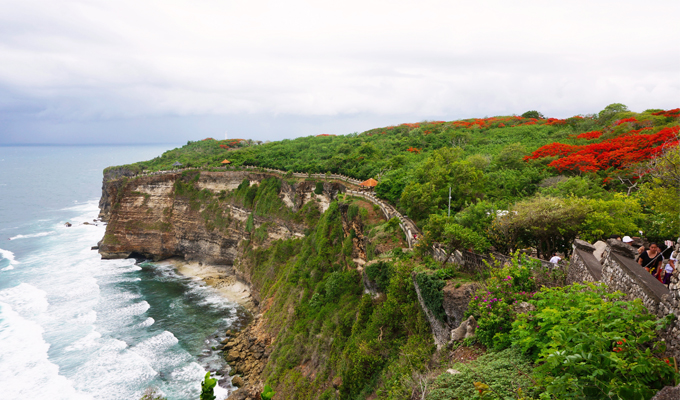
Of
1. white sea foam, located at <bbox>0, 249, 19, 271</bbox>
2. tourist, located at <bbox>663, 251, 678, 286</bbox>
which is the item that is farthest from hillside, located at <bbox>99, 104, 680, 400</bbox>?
white sea foam, located at <bbox>0, 249, 19, 271</bbox>

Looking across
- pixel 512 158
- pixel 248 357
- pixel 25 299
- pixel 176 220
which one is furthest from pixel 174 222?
pixel 512 158

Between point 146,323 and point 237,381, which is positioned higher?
point 146,323

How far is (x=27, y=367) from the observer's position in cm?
3272

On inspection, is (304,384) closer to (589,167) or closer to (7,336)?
(589,167)

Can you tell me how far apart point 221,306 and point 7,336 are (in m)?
21.5

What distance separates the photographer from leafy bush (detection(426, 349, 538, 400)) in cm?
848

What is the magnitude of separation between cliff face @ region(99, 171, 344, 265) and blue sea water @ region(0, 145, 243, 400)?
341 centimetres

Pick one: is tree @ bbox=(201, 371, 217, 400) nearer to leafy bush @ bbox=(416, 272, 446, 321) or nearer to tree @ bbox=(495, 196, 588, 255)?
leafy bush @ bbox=(416, 272, 446, 321)

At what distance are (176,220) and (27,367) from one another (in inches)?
1219

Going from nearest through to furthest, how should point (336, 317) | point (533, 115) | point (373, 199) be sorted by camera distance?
point (336, 317) < point (373, 199) < point (533, 115)

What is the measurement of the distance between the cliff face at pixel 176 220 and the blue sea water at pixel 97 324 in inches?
134

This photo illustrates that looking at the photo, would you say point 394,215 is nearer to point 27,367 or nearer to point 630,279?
point 630,279

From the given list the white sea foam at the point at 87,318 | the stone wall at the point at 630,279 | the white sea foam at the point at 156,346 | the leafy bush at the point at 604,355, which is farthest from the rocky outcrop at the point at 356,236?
the white sea foam at the point at 87,318

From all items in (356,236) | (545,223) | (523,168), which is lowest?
(356,236)
